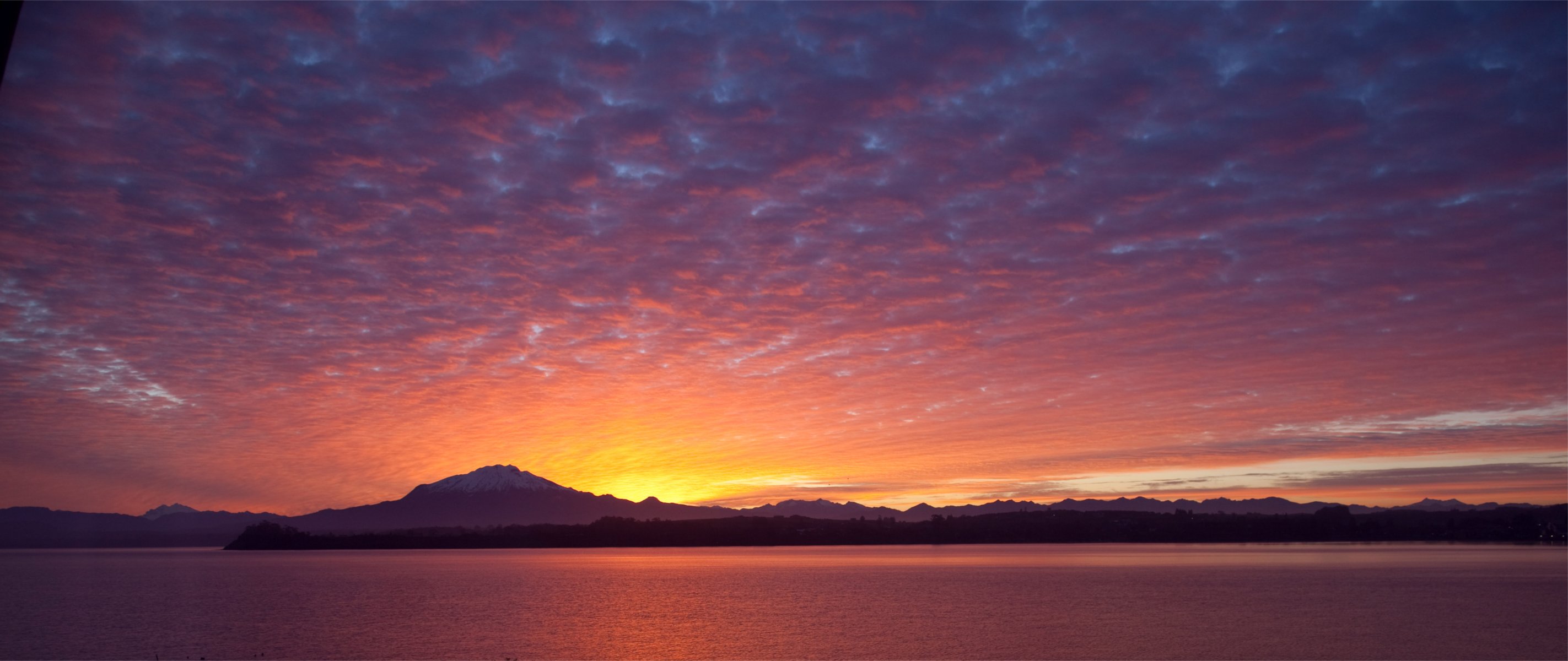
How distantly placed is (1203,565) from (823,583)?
72.5m

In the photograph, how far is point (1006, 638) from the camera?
159 ft

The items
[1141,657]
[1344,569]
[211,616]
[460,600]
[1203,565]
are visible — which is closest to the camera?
[1141,657]

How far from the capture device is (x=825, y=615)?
62.5m

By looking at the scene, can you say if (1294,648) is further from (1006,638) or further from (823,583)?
(823,583)

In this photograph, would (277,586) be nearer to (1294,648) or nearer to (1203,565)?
(1294,648)

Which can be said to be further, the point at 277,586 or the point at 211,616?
the point at 277,586

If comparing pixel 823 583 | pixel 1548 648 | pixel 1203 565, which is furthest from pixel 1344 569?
pixel 1548 648

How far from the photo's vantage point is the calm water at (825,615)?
4616 cm

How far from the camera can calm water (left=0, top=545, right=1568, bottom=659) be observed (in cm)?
4616

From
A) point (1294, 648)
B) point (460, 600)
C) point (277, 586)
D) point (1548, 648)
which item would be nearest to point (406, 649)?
point (460, 600)

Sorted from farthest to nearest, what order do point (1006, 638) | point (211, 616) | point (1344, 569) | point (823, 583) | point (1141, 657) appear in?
1. point (1344, 569)
2. point (823, 583)
3. point (211, 616)
4. point (1006, 638)
5. point (1141, 657)

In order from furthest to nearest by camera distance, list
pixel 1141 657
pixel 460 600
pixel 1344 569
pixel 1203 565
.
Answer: pixel 1203 565 → pixel 1344 569 → pixel 460 600 → pixel 1141 657

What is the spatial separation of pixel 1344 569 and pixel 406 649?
4744 inches

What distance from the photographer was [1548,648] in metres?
44.5
